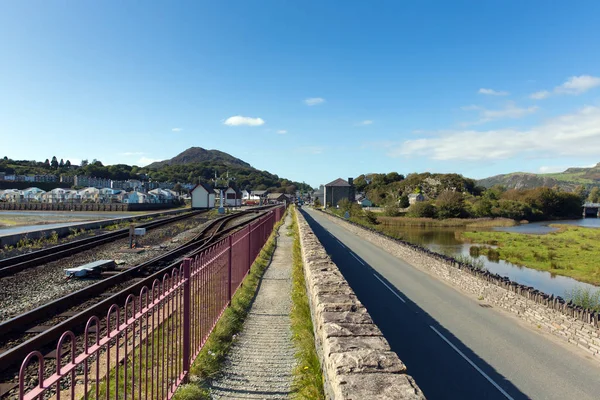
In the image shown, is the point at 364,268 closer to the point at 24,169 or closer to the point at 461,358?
the point at 461,358

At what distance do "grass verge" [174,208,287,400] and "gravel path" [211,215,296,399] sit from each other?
0.10 meters

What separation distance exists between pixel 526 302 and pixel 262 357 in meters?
9.05

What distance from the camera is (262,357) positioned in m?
5.02

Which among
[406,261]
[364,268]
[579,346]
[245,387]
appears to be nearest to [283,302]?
[245,387]

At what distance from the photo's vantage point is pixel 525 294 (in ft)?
35.3

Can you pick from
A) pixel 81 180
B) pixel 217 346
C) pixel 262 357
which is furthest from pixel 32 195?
pixel 262 357

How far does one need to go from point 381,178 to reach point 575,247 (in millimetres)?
105588

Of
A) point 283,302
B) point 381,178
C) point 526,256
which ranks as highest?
point 381,178

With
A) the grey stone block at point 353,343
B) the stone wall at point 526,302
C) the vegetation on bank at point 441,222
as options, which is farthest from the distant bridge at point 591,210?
the grey stone block at point 353,343

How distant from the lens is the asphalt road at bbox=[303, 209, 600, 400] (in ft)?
22.2

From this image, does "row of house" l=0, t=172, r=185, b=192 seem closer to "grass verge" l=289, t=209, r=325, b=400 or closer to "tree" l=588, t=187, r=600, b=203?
"grass verge" l=289, t=209, r=325, b=400

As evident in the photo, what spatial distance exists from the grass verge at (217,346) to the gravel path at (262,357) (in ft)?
0.34

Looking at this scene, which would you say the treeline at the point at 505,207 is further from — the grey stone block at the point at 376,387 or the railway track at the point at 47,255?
the grey stone block at the point at 376,387

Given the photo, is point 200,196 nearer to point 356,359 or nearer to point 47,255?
point 47,255
